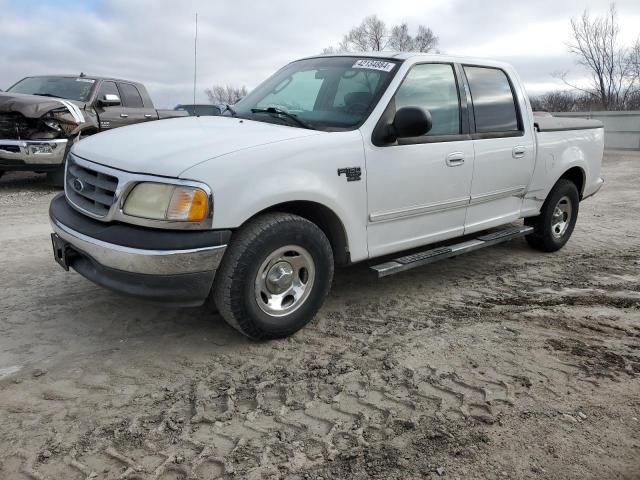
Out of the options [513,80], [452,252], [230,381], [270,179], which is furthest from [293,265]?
[513,80]

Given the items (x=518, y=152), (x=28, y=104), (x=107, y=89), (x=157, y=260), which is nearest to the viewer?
(x=157, y=260)

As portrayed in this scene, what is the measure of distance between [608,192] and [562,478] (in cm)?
1000

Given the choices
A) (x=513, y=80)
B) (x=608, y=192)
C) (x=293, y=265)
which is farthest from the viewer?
(x=608, y=192)

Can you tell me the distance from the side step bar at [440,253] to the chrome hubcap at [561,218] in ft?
1.77

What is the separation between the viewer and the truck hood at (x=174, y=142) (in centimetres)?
314

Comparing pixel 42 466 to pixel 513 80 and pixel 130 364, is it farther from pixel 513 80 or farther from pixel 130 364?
pixel 513 80

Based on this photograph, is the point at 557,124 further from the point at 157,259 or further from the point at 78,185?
the point at 78,185

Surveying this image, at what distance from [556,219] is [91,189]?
4.74m

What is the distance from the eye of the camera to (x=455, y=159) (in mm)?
4348

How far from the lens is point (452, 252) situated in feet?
14.9

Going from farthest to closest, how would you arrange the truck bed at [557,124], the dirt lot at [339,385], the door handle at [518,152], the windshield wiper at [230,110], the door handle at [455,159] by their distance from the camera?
the truck bed at [557,124] < the door handle at [518,152] < the windshield wiper at [230,110] < the door handle at [455,159] < the dirt lot at [339,385]

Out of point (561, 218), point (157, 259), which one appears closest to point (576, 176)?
point (561, 218)

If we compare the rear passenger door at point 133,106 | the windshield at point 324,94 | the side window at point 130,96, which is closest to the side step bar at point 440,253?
the windshield at point 324,94

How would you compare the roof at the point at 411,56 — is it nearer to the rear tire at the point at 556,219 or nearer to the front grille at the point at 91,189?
the rear tire at the point at 556,219
